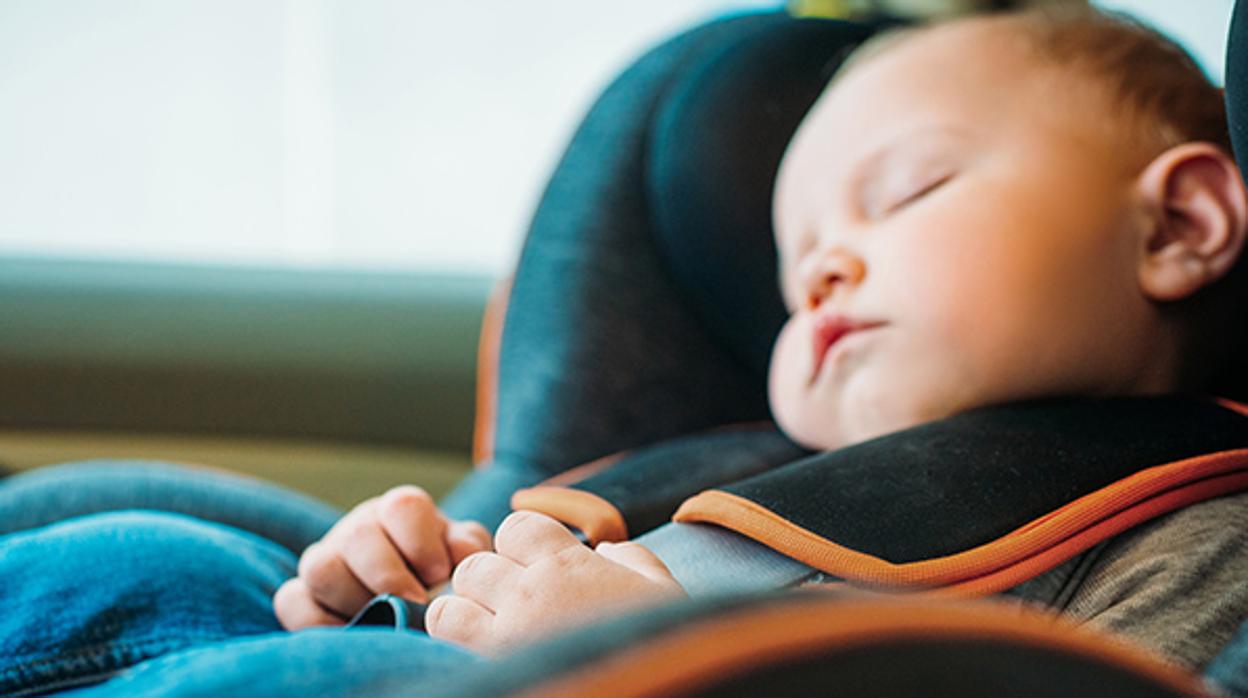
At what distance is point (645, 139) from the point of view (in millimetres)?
976

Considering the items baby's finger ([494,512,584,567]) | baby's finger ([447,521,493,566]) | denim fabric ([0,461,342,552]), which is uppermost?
baby's finger ([494,512,584,567])

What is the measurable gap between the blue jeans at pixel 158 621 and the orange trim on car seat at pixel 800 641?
4.6 inches

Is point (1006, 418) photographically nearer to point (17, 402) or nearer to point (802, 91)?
point (802, 91)

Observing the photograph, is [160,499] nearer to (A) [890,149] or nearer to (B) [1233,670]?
(A) [890,149]

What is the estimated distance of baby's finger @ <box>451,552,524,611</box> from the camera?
412mm

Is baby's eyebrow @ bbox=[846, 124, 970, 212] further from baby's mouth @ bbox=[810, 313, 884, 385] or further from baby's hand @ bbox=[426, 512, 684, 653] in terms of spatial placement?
baby's hand @ bbox=[426, 512, 684, 653]

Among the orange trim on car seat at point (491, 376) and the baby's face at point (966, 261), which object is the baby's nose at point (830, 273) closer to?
the baby's face at point (966, 261)

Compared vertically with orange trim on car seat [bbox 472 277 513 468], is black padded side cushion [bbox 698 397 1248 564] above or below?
above

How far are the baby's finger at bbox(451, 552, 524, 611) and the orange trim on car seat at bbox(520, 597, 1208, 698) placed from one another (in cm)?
19

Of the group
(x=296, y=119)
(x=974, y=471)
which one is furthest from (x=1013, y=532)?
(x=296, y=119)

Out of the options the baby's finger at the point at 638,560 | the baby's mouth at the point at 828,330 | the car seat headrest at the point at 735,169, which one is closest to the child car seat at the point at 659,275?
the car seat headrest at the point at 735,169

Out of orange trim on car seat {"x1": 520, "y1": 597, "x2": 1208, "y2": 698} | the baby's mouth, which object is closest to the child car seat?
the baby's mouth

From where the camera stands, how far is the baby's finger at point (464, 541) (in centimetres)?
62

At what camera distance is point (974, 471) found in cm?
55
